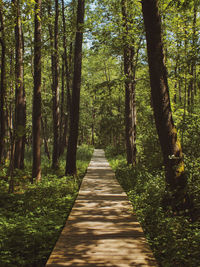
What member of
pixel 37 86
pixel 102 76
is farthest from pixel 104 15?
pixel 102 76

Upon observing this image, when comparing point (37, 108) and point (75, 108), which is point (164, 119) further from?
point (75, 108)

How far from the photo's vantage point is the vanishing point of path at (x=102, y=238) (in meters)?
3.80

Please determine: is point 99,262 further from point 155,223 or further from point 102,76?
point 102,76

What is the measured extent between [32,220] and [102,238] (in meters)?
2.21

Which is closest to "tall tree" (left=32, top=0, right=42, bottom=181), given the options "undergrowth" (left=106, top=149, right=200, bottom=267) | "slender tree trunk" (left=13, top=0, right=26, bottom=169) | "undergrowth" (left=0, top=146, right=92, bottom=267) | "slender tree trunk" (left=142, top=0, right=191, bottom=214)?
"slender tree trunk" (left=13, top=0, right=26, bottom=169)

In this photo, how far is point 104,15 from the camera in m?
12.6

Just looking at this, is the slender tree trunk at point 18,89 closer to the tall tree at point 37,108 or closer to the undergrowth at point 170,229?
the tall tree at point 37,108

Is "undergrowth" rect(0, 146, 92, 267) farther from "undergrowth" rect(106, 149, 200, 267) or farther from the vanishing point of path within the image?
"undergrowth" rect(106, 149, 200, 267)

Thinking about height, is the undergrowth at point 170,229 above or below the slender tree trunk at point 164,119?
below

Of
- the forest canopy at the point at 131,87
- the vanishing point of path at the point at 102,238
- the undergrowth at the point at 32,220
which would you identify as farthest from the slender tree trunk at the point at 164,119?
the undergrowth at the point at 32,220

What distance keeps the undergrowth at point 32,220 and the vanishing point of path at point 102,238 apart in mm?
342

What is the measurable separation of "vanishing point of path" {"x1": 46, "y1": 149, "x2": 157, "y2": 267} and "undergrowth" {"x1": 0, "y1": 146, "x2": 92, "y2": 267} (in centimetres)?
34

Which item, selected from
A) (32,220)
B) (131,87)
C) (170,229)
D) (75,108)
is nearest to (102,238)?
(170,229)

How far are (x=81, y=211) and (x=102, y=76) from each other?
29.3m
